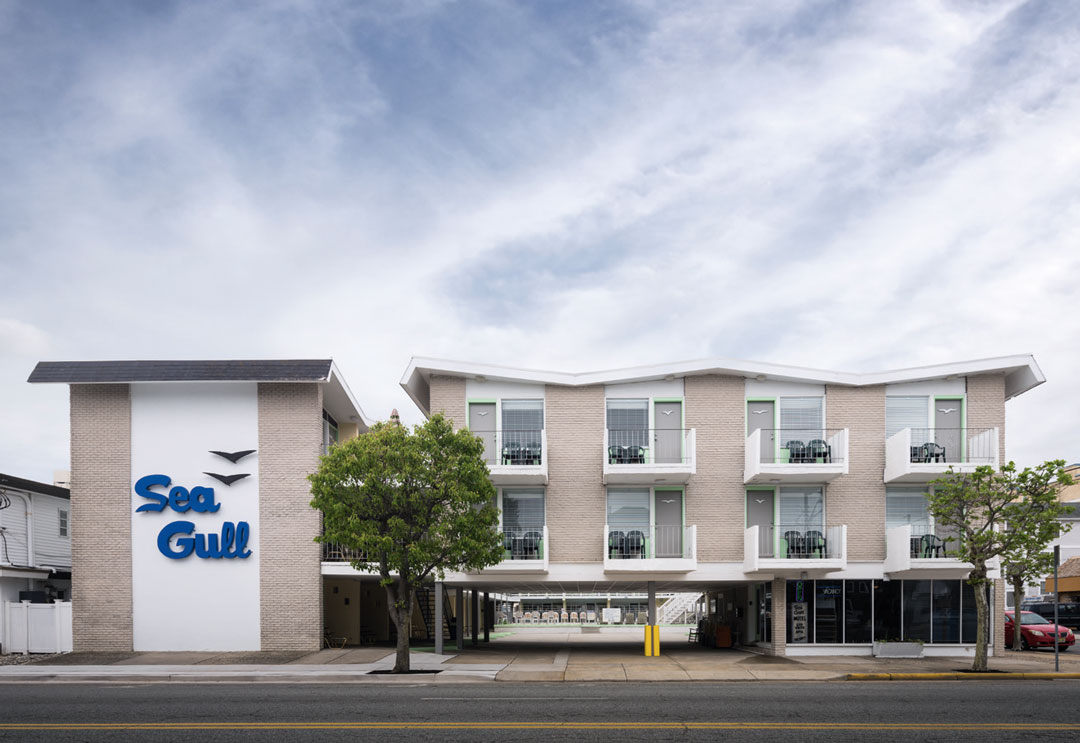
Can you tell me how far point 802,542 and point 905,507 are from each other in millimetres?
3638

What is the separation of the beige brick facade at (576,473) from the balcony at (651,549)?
711 mm

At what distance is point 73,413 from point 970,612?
2750 cm

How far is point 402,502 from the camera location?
23.4 metres

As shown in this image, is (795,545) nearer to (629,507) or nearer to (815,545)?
(815,545)

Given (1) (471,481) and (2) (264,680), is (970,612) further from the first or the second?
(2) (264,680)

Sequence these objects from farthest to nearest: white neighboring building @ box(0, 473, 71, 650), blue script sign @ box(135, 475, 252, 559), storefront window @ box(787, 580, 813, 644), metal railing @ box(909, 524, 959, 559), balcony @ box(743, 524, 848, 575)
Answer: white neighboring building @ box(0, 473, 71, 650) → storefront window @ box(787, 580, 813, 644) → blue script sign @ box(135, 475, 252, 559) → metal railing @ box(909, 524, 959, 559) → balcony @ box(743, 524, 848, 575)

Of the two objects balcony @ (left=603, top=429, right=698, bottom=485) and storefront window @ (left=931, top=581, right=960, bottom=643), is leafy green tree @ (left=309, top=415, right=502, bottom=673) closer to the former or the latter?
balcony @ (left=603, top=429, right=698, bottom=485)

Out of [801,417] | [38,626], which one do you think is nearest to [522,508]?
[801,417]

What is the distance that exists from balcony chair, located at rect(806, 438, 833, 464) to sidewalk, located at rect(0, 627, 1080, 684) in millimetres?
5649

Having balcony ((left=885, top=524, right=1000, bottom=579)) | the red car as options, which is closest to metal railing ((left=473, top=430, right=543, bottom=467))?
balcony ((left=885, top=524, right=1000, bottom=579))

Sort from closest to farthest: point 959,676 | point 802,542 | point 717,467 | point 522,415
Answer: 1. point 959,676
2. point 802,542
3. point 717,467
4. point 522,415

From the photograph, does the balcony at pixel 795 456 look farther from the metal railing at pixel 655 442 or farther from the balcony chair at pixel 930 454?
the balcony chair at pixel 930 454

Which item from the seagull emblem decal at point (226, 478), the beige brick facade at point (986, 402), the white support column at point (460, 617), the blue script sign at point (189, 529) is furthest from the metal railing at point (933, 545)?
the seagull emblem decal at point (226, 478)

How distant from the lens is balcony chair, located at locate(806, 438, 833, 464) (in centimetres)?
2862
